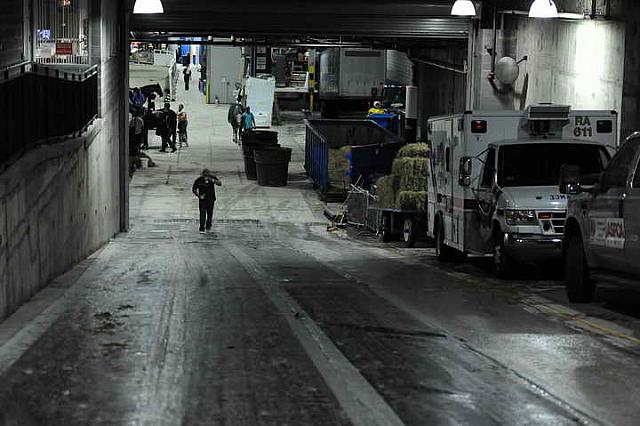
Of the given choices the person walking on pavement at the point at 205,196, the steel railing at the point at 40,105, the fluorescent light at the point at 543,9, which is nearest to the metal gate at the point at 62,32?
the steel railing at the point at 40,105

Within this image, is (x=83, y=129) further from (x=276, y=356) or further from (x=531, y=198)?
(x=276, y=356)

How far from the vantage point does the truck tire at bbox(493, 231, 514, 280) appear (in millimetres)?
17719

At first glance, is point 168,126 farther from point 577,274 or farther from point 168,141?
point 577,274

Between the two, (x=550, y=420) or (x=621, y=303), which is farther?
(x=621, y=303)

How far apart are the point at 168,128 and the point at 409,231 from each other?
23329 mm

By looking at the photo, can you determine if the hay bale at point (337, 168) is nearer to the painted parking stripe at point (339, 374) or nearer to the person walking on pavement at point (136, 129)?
the person walking on pavement at point (136, 129)

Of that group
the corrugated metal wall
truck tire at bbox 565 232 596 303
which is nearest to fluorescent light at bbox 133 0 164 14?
the corrugated metal wall

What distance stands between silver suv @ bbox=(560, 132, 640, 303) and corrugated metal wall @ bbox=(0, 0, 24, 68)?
755 cm

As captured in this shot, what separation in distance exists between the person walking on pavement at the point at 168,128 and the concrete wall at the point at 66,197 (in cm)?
1898

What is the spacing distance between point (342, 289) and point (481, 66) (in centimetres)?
1559

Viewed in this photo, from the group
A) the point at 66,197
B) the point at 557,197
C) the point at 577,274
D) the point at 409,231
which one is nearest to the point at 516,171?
the point at 557,197

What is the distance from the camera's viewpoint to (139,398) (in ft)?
27.4

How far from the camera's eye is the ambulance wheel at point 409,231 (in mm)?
27312

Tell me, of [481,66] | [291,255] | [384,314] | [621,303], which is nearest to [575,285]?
[621,303]
